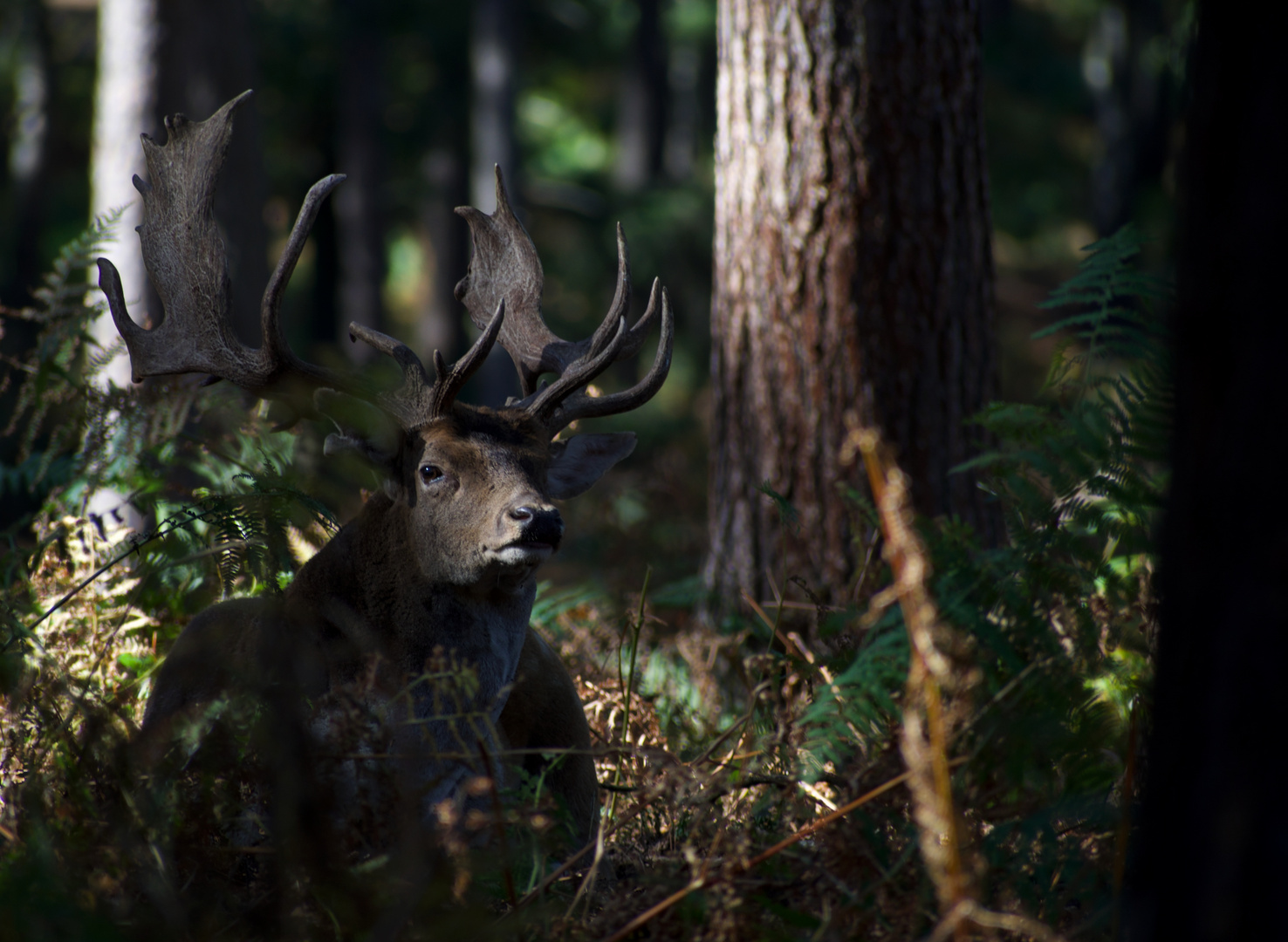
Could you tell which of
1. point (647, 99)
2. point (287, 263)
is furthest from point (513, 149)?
point (287, 263)

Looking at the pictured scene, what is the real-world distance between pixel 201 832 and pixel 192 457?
12.7ft

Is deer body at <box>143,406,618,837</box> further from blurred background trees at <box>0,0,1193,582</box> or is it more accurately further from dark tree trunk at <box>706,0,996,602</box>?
blurred background trees at <box>0,0,1193,582</box>

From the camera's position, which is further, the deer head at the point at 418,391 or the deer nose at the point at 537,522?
the deer head at the point at 418,391

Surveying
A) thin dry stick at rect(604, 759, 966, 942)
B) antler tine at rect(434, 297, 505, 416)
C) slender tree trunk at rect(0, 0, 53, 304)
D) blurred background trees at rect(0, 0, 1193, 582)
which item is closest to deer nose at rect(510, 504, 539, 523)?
antler tine at rect(434, 297, 505, 416)

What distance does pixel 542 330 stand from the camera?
488cm

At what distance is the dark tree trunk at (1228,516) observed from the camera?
1844 millimetres

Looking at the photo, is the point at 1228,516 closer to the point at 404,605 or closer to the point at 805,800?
the point at 805,800

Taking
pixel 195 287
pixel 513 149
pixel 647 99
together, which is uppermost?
pixel 647 99

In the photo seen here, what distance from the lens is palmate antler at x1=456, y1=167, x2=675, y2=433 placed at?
4.31 metres

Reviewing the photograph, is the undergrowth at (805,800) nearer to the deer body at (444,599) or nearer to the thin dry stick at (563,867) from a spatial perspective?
the thin dry stick at (563,867)

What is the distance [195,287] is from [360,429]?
0.93m

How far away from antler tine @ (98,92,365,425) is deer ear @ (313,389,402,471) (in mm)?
157

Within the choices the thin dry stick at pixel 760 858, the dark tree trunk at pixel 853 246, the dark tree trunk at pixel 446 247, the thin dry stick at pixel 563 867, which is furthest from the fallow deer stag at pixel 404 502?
the dark tree trunk at pixel 446 247

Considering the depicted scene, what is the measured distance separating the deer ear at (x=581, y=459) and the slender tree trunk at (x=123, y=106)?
152 inches
